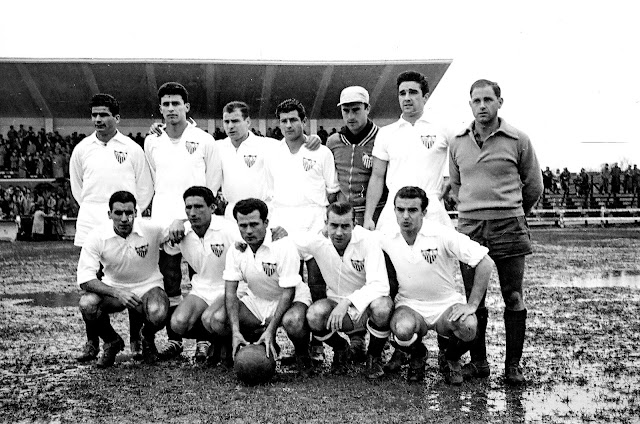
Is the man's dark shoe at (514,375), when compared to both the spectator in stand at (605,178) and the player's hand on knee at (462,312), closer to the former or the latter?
the player's hand on knee at (462,312)

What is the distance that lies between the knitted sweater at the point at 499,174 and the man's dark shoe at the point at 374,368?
4.47ft

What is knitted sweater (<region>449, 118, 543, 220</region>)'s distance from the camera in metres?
5.86

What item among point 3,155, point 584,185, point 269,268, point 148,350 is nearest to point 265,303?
point 269,268

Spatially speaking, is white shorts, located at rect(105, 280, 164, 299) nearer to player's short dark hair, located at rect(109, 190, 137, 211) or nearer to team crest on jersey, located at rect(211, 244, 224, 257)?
team crest on jersey, located at rect(211, 244, 224, 257)

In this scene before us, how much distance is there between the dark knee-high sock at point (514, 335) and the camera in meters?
5.79

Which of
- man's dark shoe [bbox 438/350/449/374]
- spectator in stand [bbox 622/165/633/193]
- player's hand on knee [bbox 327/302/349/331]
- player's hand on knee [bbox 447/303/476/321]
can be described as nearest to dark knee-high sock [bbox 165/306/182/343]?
player's hand on knee [bbox 327/302/349/331]

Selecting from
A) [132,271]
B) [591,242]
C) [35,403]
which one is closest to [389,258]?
[132,271]

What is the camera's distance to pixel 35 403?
5.27 m

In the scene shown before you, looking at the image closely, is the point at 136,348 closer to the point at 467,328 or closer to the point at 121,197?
the point at 121,197

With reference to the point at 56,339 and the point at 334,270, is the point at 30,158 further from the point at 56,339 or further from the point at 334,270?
the point at 334,270

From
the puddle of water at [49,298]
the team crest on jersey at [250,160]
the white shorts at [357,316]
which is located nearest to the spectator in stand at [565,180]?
the puddle of water at [49,298]

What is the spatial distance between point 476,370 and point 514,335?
17.2 inches

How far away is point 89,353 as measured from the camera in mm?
6723

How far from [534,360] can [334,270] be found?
6.22 feet
